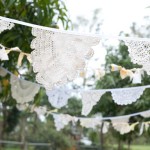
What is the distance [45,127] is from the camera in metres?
12.1

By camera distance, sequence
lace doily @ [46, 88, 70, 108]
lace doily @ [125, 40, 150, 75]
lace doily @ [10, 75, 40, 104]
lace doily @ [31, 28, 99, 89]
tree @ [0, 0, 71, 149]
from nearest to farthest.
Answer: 1. lace doily @ [125, 40, 150, 75]
2. lace doily @ [31, 28, 99, 89]
3. tree @ [0, 0, 71, 149]
4. lace doily @ [10, 75, 40, 104]
5. lace doily @ [46, 88, 70, 108]

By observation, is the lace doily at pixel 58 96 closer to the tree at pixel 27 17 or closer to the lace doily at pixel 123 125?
the tree at pixel 27 17

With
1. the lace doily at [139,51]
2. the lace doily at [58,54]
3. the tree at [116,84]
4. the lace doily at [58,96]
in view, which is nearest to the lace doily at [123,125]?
the tree at [116,84]

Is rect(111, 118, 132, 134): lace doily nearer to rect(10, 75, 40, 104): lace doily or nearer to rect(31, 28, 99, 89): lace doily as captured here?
rect(10, 75, 40, 104): lace doily

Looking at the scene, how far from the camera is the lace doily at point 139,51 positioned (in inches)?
70.6

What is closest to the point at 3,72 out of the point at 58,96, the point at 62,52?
the point at 58,96

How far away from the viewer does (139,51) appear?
5.92 feet

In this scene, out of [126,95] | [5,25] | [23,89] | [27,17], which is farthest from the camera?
[23,89]

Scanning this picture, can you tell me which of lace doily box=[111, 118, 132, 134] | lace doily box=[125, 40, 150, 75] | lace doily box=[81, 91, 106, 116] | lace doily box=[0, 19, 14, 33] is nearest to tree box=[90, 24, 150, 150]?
lace doily box=[111, 118, 132, 134]

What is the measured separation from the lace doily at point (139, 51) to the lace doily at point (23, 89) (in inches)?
62.7

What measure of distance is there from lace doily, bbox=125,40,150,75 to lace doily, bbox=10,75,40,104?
1.59m

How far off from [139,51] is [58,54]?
46 centimetres

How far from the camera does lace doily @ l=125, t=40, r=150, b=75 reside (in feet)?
5.88

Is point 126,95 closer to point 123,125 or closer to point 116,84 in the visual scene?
point 123,125
